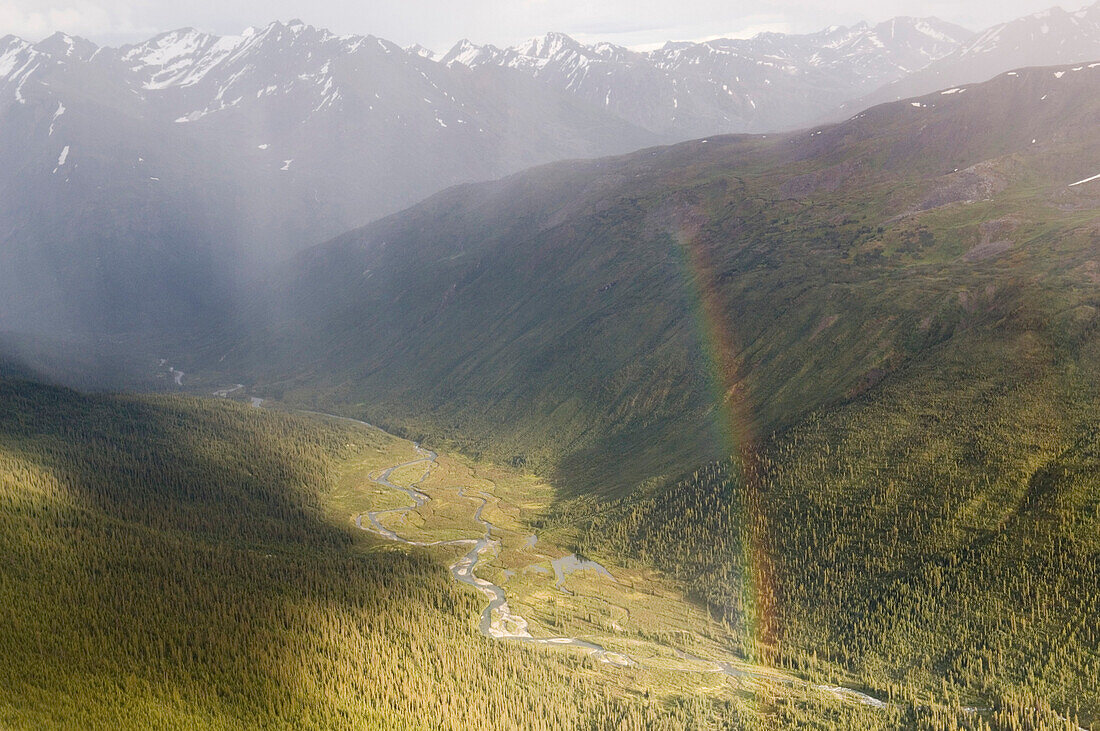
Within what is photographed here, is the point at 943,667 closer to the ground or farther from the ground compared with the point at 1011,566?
closer to the ground

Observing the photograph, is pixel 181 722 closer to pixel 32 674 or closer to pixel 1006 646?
pixel 32 674

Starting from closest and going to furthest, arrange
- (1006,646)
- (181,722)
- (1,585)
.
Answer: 1. (181,722)
2. (1006,646)
3. (1,585)

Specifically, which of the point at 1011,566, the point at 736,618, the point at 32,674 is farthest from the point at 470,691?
the point at 1011,566

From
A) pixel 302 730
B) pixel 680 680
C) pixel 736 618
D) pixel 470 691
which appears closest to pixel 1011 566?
pixel 736 618

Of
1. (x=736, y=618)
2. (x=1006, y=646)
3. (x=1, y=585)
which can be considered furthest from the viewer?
(x=736, y=618)

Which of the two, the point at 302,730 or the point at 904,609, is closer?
the point at 302,730

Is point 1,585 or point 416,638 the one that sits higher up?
point 1,585

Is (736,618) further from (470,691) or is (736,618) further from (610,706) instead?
(470,691)

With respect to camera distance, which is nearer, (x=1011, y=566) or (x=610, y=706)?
(x=610, y=706)

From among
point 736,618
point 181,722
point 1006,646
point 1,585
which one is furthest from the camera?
point 736,618
